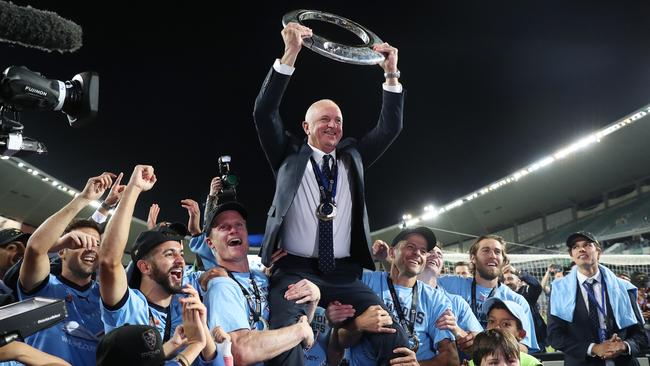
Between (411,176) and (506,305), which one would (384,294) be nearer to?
(506,305)

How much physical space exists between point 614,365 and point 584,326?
1.60 ft

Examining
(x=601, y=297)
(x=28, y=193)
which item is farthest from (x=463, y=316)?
(x=28, y=193)

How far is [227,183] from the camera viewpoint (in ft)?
18.8

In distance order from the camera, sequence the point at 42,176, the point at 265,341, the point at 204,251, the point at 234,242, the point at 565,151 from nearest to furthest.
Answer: the point at 265,341 < the point at 234,242 < the point at 204,251 < the point at 565,151 < the point at 42,176

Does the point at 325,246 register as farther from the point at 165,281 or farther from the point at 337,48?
the point at 337,48

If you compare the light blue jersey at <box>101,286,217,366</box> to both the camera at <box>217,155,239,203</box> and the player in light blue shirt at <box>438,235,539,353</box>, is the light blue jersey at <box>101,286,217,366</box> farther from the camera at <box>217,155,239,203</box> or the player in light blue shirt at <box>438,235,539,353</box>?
the player in light blue shirt at <box>438,235,539,353</box>

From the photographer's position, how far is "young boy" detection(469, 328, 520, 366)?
157 inches

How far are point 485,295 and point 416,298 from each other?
1.44 metres

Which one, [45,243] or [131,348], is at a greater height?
[45,243]

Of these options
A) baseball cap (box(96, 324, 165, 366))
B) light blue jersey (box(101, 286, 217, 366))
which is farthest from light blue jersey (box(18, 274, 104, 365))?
baseball cap (box(96, 324, 165, 366))

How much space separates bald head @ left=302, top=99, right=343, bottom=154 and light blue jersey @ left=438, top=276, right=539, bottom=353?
2511 millimetres

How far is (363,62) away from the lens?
4.09m

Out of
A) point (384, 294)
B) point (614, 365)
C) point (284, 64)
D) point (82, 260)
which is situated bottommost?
point (614, 365)

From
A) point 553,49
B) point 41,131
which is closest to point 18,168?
point 41,131
